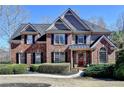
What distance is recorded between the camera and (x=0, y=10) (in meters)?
38.3

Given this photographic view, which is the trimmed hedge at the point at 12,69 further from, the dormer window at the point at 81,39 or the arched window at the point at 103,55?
the arched window at the point at 103,55

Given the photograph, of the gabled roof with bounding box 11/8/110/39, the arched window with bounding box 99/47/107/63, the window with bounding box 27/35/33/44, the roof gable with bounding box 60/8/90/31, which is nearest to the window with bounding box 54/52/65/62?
the gabled roof with bounding box 11/8/110/39

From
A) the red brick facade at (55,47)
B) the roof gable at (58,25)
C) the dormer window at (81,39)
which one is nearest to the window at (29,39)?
the red brick facade at (55,47)

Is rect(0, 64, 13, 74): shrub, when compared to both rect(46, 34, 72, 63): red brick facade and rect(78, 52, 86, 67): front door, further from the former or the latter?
rect(78, 52, 86, 67): front door

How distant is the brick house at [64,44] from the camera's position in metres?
33.1

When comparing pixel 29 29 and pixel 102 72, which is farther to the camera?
pixel 29 29

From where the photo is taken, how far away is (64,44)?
3344 cm

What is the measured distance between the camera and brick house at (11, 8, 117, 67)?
33.1 meters

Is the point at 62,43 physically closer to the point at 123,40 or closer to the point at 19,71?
the point at 19,71

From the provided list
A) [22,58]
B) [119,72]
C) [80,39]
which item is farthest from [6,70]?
Answer: [119,72]

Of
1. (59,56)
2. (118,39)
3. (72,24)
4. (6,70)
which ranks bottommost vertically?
(6,70)

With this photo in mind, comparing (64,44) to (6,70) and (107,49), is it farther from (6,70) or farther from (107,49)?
(6,70)

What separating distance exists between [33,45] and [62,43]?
312 cm

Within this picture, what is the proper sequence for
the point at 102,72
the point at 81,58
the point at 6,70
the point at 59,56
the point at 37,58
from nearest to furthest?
1. the point at 102,72
2. the point at 6,70
3. the point at 59,56
4. the point at 81,58
5. the point at 37,58
